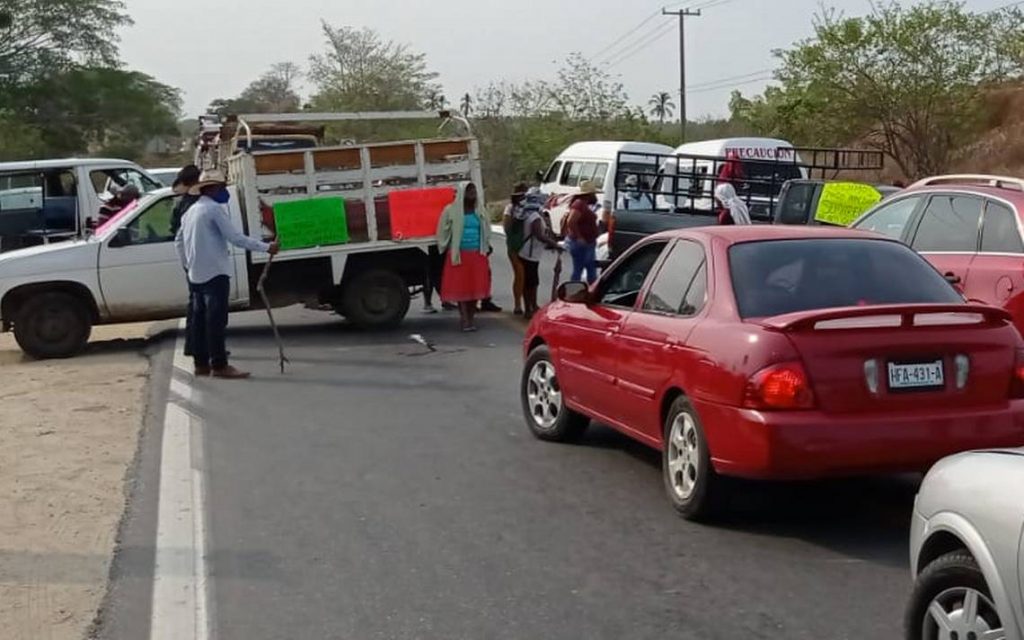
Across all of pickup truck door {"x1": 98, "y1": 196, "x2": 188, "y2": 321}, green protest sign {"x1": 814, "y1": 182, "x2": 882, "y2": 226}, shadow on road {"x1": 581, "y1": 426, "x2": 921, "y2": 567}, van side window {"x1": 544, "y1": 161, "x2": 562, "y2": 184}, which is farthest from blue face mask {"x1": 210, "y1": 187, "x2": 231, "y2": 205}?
van side window {"x1": 544, "y1": 161, "x2": 562, "y2": 184}

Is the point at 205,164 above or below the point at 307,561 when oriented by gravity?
above

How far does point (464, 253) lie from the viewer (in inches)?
631

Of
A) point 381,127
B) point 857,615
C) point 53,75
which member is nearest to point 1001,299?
point 857,615

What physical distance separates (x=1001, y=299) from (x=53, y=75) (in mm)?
61162

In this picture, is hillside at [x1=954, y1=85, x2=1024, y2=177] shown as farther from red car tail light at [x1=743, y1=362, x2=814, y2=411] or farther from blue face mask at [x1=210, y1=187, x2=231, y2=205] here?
red car tail light at [x1=743, y1=362, x2=814, y2=411]

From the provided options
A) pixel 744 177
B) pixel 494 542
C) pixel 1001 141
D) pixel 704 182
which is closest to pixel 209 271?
pixel 494 542

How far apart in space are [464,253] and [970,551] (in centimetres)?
1193

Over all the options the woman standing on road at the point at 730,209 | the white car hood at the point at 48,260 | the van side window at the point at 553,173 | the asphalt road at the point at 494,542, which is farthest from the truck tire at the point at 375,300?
the van side window at the point at 553,173

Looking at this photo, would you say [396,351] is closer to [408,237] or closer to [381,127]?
[408,237]

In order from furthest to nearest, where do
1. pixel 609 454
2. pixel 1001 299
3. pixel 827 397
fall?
1. pixel 1001 299
2. pixel 609 454
3. pixel 827 397

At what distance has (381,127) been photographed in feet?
169

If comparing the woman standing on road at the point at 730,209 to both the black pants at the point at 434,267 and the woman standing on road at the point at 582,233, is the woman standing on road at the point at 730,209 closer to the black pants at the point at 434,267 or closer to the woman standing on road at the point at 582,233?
the woman standing on road at the point at 582,233

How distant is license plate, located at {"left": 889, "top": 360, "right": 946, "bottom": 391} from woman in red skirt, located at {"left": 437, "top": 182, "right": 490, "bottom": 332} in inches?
373

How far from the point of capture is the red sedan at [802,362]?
259 inches
